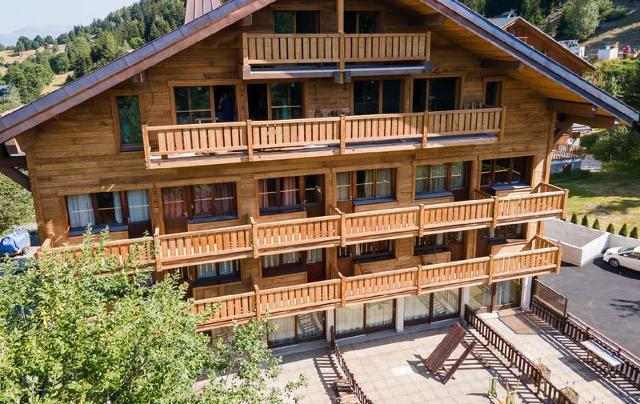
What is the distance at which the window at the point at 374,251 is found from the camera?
20.1 m

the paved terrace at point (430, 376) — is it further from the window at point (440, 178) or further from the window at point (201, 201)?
the window at point (201, 201)

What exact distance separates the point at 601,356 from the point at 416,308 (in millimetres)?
7020

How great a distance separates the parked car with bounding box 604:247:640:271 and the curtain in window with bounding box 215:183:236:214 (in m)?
21.2

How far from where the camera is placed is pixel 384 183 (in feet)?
63.9

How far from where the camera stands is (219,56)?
16.3m

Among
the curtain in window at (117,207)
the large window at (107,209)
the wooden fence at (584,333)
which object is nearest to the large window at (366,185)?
the large window at (107,209)

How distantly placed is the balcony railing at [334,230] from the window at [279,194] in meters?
1.70

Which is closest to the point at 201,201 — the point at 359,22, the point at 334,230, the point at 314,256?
the point at 334,230

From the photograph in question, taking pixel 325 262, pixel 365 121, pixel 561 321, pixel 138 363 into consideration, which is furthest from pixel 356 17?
pixel 561 321

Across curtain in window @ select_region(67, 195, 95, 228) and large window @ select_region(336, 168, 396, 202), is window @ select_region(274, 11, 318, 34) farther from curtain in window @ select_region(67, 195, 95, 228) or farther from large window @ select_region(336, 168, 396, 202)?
curtain in window @ select_region(67, 195, 95, 228)

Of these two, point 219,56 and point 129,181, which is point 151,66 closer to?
point 219,56

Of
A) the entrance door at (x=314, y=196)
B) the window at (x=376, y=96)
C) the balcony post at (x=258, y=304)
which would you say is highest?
the window at (x=376, y=96)

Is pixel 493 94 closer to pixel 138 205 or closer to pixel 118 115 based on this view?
pixel 118 115

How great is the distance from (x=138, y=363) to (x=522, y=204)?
49.4 ft
